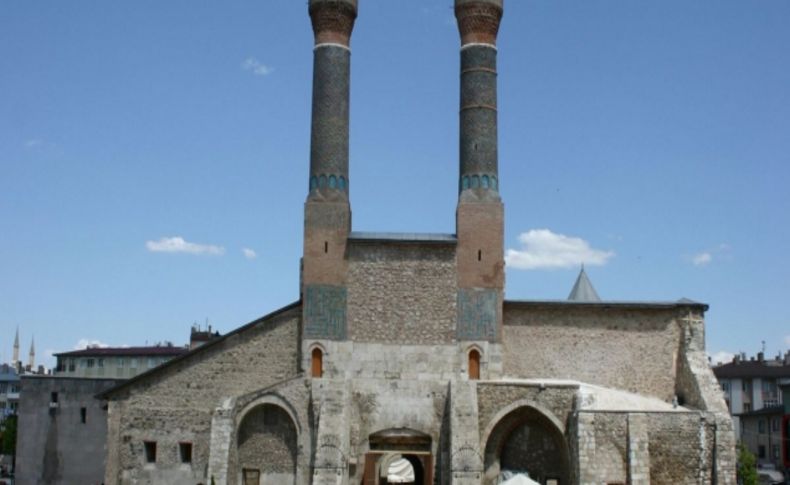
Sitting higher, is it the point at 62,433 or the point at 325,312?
the point at 325,312

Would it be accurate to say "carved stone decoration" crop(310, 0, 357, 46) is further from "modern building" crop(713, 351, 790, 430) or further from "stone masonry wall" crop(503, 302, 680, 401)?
"modern building" crop(713, 351, 790, 430)

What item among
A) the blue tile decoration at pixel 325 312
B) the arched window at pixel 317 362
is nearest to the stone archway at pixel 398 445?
the arched window at pixel 317 362

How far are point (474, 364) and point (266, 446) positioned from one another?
676cm

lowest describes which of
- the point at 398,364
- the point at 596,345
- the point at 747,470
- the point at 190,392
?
the point at 747,470

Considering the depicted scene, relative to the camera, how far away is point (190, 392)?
1163 inches

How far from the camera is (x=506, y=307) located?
98.6 ft

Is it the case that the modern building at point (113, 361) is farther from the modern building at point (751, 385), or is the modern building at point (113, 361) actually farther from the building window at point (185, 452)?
the modern building at point (751, 385)

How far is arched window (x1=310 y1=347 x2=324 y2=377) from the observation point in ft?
96.0

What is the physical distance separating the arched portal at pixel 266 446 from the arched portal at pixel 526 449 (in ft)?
19.4

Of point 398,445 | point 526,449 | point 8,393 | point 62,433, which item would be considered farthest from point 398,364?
point 8,393

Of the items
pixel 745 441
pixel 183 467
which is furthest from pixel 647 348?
pixel 745 441

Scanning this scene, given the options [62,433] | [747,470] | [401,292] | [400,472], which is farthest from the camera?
[747,470]

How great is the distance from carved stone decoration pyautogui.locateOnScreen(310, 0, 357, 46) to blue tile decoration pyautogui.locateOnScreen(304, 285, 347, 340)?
8142 mm

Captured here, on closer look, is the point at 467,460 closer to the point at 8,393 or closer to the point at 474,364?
the point at 474,364
